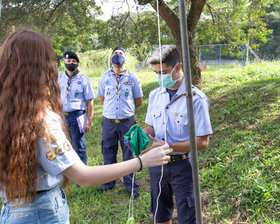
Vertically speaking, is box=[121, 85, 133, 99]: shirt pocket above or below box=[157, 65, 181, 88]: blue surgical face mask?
below

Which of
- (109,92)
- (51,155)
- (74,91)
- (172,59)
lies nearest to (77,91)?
(74,91)

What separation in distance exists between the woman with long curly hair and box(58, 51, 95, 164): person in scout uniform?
114 inches

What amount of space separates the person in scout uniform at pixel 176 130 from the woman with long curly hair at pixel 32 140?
0.95m

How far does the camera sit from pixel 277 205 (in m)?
3.16

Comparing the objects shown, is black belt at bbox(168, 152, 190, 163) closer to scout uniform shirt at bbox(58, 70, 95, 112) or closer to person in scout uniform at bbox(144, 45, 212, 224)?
person in scout uniform at bbox(144, 45, 212, 224)

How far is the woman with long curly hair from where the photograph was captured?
4.38ft

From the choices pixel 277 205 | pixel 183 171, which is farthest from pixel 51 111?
pixel 277 205

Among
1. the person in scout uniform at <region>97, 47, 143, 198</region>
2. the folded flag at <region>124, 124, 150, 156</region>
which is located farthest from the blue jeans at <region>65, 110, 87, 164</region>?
the folded flag at <region>124, 124, 150, 156</region>

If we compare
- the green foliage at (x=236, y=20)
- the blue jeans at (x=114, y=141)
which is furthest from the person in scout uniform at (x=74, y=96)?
the green foliage at (x=236, y=20)

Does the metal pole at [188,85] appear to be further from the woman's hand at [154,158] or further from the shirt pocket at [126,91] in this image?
the shirt pocket at [126,91]

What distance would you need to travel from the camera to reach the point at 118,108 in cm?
411

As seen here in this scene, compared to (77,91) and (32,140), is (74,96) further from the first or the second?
(32,140)

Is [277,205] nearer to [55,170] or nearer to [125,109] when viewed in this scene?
[125,109]

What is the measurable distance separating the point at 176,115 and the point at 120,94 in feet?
6.34
